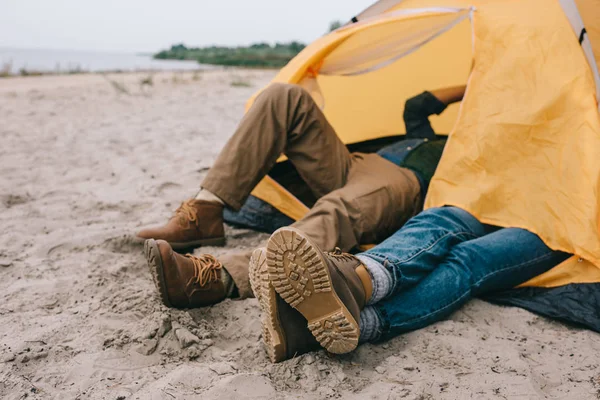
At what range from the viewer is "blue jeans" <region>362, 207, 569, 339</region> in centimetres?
153

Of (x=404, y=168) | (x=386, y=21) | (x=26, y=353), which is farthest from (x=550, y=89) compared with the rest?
(x=26, y=353)

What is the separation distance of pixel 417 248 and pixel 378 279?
0.20m

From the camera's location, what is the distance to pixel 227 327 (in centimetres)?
161

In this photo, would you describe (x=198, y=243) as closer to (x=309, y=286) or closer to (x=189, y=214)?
(x=189, y=214)

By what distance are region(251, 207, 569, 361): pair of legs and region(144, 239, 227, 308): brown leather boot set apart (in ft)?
1.03

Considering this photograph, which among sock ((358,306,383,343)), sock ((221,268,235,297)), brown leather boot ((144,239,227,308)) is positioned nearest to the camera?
sock ((358,306,383,343))

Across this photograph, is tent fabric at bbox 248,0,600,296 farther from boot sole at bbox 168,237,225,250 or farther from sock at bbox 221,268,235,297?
sock at bbox 221,268,235,297

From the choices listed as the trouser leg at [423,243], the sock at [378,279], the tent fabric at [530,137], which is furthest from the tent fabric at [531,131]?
the sock at [378,279]

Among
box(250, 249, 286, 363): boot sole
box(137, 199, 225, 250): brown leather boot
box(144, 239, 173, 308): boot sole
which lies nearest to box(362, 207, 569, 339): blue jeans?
box(250, 249, 286, 363): boot sole

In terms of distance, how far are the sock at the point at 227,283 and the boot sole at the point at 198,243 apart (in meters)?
0.39

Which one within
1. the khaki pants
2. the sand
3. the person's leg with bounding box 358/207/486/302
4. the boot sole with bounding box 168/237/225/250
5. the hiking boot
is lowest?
the sand

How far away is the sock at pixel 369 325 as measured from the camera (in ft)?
4.77

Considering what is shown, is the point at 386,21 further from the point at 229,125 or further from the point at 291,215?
the point at 229,125

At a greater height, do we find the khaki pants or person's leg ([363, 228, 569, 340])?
the khaki pants
